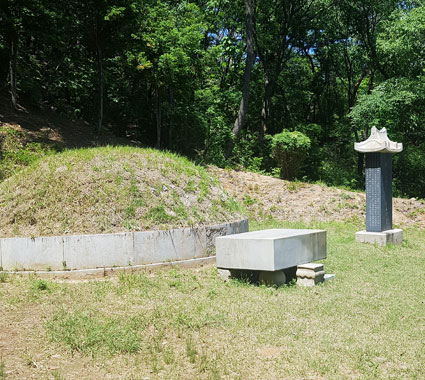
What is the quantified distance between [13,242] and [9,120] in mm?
9595

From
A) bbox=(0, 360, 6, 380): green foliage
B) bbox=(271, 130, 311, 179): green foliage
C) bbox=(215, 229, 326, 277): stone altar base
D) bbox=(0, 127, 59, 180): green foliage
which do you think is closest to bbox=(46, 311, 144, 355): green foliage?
bbox=(0, 360, 6, 380): green foliage

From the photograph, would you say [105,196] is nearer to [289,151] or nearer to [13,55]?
[13,55]

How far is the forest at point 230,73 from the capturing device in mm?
17344

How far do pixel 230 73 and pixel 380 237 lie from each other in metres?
16.2

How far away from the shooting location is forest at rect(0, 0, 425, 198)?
1734cm

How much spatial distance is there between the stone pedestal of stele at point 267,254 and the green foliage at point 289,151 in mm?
11923

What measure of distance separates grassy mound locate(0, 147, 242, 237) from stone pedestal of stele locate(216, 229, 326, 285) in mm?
1233

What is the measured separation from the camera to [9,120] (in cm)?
1566

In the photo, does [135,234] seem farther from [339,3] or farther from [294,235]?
[339,3]

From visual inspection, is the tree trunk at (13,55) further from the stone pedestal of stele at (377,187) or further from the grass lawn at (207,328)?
the stone pedestal of stele at (377,187)

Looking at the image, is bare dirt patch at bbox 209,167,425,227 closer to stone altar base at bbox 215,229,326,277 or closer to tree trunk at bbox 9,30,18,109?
tree trunk at bbox 9,30,18,109

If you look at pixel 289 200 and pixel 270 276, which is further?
pixel 289 200

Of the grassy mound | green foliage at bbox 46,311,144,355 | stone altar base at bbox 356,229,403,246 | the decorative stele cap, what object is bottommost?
green foliage at bbox 46,311,144,355

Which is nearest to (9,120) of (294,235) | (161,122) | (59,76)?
(59,76)
